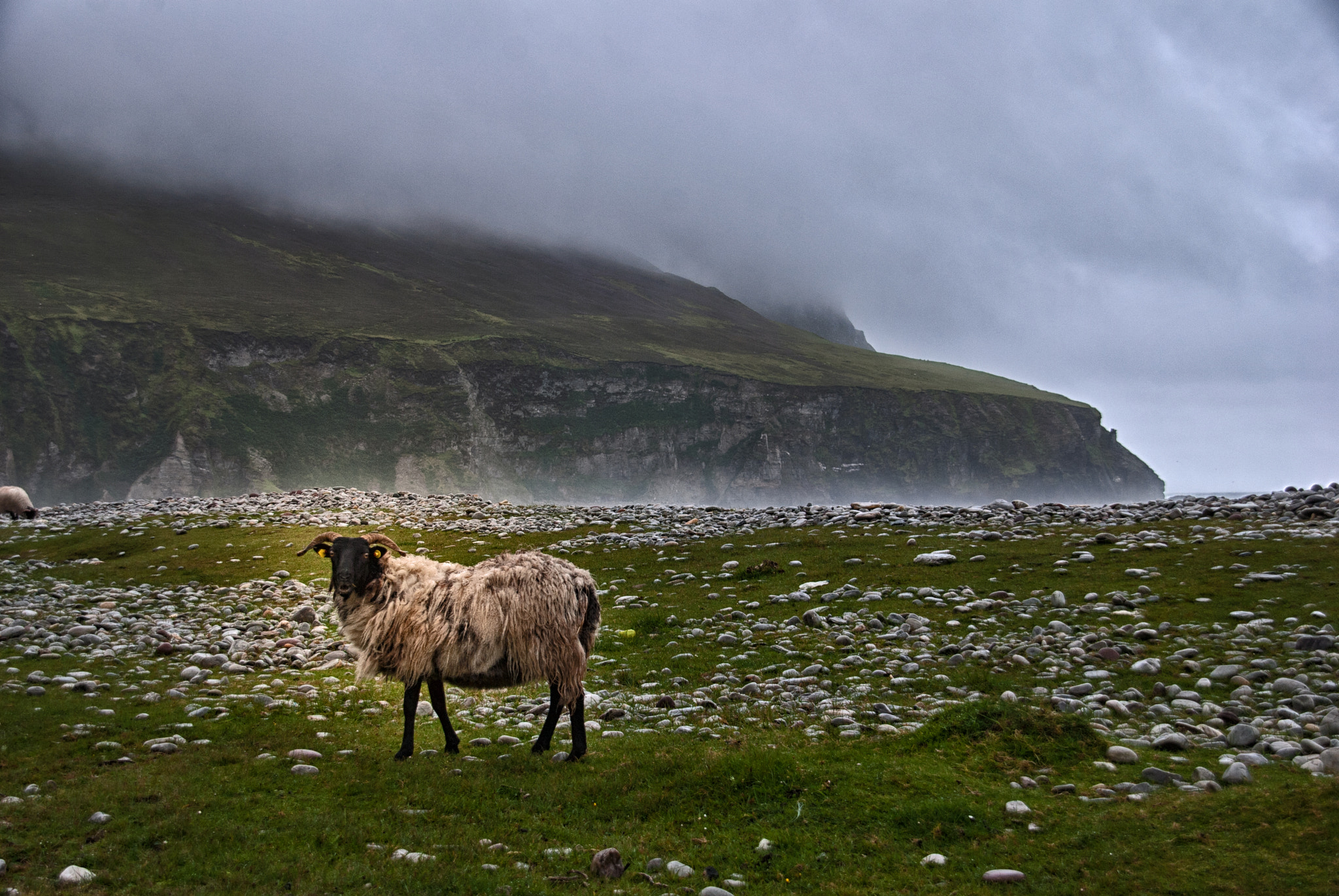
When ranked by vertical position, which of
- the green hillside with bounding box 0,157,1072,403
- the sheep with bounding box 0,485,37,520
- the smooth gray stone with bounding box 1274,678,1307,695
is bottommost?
the sheep with bounding box 0,485,37,520

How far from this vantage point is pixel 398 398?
141625 mm

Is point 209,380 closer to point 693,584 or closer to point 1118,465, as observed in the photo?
point 693,584

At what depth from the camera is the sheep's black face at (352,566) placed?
1231 centimetres

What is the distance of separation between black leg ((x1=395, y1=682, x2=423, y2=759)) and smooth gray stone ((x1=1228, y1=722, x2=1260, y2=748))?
11.0 meters

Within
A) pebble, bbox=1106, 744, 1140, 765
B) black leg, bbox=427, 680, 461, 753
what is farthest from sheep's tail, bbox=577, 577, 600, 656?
pebble, bbox=1106, 744, 1140, 765

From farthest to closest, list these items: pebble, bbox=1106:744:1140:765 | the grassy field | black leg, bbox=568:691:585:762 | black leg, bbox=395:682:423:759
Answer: black leg, bbox=395:682:423:759 < black leg, bbox=568:691:585:762 < pebble, bbox=1106:744:1140:765 < the grassy field

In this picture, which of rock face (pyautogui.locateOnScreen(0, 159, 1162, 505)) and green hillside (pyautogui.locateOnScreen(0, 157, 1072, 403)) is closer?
rock face (pyautogui.locateOnScreen(0, 159, 1162, 505))

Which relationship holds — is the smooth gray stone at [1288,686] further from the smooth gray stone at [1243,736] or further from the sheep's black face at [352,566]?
the sheep's black face at [352,566]

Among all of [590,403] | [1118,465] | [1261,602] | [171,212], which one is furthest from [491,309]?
[1261,602]

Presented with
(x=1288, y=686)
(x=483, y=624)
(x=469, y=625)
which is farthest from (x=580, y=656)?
(x=1288, y=686)

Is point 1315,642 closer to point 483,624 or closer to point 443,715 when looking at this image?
point 483,624

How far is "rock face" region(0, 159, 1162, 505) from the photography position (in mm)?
119000

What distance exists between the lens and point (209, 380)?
127 meters

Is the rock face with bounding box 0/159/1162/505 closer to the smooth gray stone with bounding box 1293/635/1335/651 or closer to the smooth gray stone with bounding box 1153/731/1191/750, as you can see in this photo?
the smooth gray stone with bounding box 1293/635/1335/651
